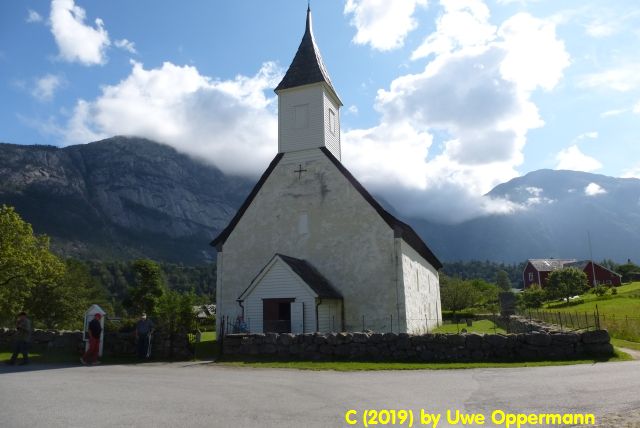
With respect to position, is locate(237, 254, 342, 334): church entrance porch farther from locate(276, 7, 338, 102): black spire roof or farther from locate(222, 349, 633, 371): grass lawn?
locate(276, 7, 338, 102): black spire roof

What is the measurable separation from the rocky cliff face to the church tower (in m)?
110

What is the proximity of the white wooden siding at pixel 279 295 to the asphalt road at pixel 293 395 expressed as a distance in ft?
28.1

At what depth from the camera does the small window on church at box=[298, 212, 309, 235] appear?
27328 millimetres

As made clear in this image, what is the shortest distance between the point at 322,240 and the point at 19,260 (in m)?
30.2

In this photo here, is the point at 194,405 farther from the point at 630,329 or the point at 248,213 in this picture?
the point at 630,329

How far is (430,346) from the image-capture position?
54.7 feet

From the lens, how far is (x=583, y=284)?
70.6 m

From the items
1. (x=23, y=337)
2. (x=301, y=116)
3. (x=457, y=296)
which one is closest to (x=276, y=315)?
(x=23, y=337)

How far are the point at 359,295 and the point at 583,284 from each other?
5847cm

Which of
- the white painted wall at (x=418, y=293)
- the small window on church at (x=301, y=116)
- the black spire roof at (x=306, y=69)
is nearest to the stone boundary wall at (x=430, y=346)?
the white painted wall at (x=418, y=293)

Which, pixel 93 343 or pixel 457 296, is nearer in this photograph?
pixel 93 343

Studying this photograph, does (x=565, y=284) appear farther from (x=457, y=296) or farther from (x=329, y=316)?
(x=329, y=316)

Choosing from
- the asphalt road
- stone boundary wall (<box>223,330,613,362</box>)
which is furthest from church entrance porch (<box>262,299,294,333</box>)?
the asphalt road

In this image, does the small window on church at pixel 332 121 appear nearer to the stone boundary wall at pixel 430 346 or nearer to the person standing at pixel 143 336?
the stone boundary wall at pixel 430 346
